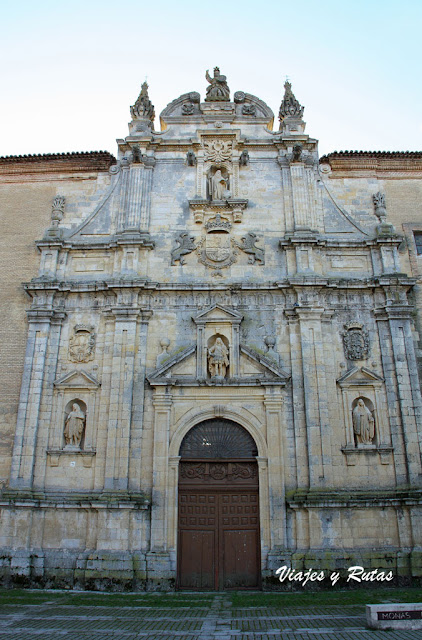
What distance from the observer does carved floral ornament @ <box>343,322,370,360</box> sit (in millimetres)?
14797

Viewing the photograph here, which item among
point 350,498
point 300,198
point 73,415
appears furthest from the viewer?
point 300,198

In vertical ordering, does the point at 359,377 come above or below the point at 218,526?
above

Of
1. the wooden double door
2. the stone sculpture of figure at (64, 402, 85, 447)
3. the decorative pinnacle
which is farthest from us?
the decorative pinnacle

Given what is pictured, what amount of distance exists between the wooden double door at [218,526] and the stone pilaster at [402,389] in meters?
3.86

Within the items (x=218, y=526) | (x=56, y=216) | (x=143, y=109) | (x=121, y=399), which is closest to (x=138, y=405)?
(x=121, y=399)

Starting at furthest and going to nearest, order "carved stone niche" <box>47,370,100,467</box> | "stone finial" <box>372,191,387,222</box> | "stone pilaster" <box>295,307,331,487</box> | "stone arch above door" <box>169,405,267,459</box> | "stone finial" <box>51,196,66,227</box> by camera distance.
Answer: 1. "stone finial" <box>51,196,66,227</box>
2. "stone finial" <box>372,191,387,222</box>
3. "carved stone niche" <box>47,370,100,467</box>
4. "stone arch above door" <box>169,405,267,459</box>
5. "stone pilaster" <box>295,307,331,487</box>

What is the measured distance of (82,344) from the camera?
15117 mm

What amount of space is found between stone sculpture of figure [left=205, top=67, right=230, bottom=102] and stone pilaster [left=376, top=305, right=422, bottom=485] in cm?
931

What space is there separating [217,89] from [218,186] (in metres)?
3.97

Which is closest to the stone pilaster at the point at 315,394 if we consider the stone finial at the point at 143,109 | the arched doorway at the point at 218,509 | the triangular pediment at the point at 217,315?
the arched doorway at the point at 218,509

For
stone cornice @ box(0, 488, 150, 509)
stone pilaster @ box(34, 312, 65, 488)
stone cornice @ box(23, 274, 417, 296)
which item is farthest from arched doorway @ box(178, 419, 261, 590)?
stone cornice @ box(23, 274, 417, 296)

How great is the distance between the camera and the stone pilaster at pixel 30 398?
536 inches

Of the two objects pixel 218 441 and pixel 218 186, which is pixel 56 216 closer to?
pixel 218 186

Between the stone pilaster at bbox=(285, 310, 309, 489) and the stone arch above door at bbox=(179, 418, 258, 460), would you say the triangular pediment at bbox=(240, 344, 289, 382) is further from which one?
the stone arch above door at bbox=(179, 418, 258, 460)
